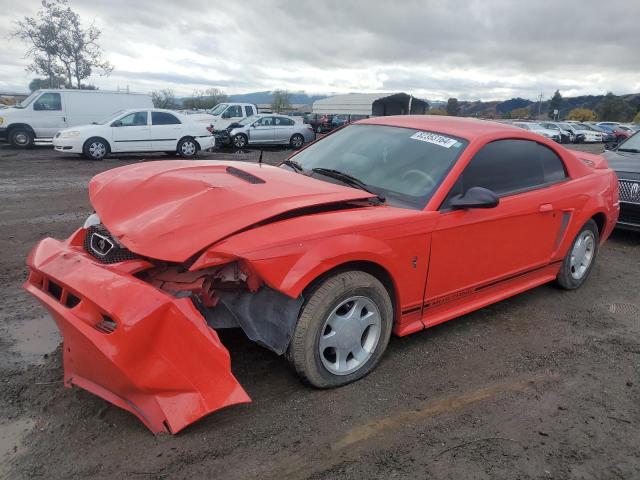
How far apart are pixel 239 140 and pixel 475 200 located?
16.1 meters

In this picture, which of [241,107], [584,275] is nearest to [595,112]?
[241,107]

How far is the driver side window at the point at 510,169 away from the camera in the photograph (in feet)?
11.1

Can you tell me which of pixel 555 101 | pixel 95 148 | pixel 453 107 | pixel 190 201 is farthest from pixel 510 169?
pixel 555 101

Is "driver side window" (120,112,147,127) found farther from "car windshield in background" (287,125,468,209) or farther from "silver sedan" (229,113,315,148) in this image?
"car windshield in background" (287,125,468,209)

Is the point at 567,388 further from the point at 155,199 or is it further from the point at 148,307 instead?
the point at 155,199

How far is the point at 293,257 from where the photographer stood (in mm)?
2447

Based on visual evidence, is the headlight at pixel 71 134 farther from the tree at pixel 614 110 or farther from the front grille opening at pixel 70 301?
the tree at pixel 614 110

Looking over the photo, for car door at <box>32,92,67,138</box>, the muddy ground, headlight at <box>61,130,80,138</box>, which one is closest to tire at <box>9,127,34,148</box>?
car door at <box>32,92,67,138</box>

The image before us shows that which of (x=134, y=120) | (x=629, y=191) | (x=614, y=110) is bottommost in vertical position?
(x=629, y=191)

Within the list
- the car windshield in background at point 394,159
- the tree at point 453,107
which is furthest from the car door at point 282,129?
the tree at point 453,107

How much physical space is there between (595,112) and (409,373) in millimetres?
81450

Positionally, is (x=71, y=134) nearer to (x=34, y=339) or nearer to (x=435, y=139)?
(x=34, y=339)

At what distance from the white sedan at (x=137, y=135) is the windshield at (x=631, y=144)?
11.3m

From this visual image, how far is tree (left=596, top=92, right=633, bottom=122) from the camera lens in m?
68.0
